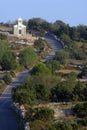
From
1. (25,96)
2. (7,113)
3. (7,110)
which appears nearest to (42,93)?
(25,96)

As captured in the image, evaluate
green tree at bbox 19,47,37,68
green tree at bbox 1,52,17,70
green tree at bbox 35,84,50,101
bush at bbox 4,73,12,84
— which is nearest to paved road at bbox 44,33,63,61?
green tree at bbox 19,47,37,68

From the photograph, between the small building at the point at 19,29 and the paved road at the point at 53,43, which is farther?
the small building at the point at 19,29

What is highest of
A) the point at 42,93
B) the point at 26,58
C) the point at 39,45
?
the point at 42,93

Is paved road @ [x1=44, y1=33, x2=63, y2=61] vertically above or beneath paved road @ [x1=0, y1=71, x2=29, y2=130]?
beneath

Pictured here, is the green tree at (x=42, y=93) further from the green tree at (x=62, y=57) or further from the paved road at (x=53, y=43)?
the paved road at (x=53, y=43)

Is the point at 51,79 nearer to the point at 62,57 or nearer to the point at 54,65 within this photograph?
the point at 54,65

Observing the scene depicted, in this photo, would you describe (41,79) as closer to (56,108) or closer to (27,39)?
(56,108)

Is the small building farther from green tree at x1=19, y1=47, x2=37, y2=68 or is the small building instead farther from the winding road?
the winding road

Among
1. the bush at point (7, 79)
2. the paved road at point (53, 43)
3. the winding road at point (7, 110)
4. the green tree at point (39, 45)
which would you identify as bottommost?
the paved road at point (53, 43)

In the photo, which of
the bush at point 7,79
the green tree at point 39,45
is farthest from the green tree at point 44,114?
the green tree at point 39,45

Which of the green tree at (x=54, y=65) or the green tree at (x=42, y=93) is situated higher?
the green tree at (x=42, y=93)

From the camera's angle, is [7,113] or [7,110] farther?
[7,110]

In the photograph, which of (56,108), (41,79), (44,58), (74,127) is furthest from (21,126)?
(44,58)

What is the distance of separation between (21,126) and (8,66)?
26.9m
